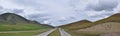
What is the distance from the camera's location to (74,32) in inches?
666

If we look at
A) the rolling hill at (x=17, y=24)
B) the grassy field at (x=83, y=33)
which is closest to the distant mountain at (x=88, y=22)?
the grassy field at (x=83, y=33)

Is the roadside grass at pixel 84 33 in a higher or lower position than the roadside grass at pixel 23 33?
lower

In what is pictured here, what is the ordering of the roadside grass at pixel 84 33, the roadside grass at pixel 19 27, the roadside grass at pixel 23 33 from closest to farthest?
the roadside grass at pixel 23 33 → the roadside grass at pixel 19 27 → the roadside grass at pixel 84 33

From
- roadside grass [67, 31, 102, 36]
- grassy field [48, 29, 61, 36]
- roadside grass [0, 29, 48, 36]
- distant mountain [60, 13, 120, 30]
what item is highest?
distant mountain [60, 13, 120, 30]

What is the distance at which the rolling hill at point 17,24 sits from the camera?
16.8m

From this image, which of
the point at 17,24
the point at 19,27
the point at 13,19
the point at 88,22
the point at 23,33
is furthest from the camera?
the point at 13,19

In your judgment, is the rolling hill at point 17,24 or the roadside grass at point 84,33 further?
the roadside grass at point 84,33

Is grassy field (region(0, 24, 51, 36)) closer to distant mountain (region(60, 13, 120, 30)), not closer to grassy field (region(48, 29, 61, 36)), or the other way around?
grassy field (region(48, 29, 61, 36))

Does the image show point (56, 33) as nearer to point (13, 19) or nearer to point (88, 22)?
point (88, 22)

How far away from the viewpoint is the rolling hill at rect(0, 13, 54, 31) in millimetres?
16766

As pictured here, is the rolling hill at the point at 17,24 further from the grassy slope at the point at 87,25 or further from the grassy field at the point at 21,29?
the grassy slope at the point at 87,25

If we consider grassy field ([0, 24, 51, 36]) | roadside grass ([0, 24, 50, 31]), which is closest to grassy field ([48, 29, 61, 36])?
grassy field ([0, 24, 51, 36])

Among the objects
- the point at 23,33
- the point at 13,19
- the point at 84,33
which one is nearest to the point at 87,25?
the point at 84,33

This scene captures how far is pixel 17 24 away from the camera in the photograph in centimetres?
1695
